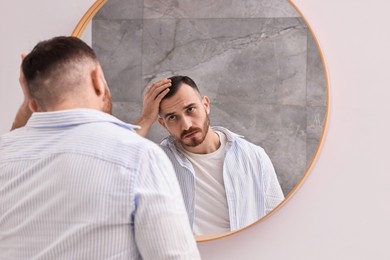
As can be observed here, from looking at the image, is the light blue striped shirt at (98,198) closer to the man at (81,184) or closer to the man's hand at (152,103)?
the man at (81,184)

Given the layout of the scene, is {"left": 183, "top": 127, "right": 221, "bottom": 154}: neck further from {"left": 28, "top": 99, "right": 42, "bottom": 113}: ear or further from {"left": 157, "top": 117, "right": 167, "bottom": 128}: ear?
{"left": 28, "top": 99, "right": 42, "bottom": 113}: ear

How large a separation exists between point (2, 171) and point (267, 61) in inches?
32.8

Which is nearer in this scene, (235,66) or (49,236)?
(49,236)

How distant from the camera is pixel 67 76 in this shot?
1.20 m

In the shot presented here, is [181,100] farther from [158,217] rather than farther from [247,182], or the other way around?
[158,217]

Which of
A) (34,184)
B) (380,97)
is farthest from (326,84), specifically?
(34,184)

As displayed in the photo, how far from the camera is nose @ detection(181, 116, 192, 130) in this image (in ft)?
5.99

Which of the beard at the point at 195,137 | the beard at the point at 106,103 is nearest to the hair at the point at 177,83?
the beard at the point at 195,137

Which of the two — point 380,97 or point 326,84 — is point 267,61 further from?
point 380,97

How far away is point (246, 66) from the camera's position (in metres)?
1.79

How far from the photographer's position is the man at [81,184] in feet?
3.70

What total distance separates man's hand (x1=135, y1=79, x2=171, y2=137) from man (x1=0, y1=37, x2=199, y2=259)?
0.63m

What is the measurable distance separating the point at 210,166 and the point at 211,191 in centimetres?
7

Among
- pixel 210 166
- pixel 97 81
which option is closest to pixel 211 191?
pixel 210 166
